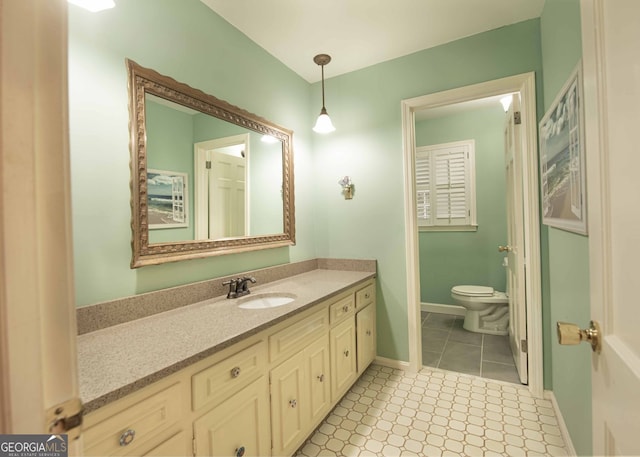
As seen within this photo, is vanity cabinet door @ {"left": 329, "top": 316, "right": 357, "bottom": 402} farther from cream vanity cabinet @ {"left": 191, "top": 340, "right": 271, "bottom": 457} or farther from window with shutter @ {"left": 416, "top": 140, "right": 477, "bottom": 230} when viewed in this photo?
window with shutter @ {"left": 416, "top": 140, "right": 477, "bottom": 230}

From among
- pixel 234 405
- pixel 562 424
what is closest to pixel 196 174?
pixel 234 405

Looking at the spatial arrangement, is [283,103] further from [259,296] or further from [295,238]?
[259,296]

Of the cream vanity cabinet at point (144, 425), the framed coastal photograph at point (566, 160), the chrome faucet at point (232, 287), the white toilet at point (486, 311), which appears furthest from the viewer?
the white toilet at point (486, 311)

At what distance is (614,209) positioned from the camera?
1.89 ft

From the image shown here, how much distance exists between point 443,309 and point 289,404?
2.92m

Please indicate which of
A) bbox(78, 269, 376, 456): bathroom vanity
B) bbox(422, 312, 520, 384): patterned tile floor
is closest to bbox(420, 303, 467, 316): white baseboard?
bbox(422, 312, 520, 384): patterned tile floor

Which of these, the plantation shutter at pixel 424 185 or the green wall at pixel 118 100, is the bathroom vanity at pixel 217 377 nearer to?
the green wall at pixel 118 100

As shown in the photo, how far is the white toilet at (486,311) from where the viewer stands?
10.1ft

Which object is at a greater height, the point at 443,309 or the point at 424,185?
the point at 424,185

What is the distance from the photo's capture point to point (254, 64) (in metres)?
2.10

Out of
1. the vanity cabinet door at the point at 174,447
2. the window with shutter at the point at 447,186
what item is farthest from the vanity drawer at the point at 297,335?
the window with shutter at the point at 447,186

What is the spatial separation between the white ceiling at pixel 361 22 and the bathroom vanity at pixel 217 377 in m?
1.71

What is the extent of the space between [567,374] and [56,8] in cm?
224

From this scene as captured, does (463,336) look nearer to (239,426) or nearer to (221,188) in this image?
(239,426)
